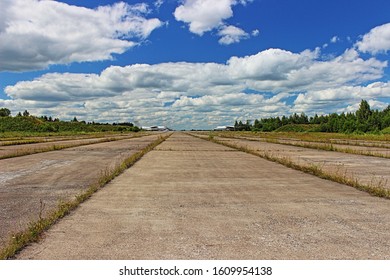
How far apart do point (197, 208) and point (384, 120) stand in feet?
401

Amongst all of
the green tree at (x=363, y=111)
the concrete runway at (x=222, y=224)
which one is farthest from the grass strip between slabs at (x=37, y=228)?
the green tree at (x=363, y=111)

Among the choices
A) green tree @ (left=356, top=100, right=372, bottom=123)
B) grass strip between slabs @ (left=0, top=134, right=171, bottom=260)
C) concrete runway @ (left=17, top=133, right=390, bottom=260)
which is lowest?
concrete runway @ (left=17, top=133, right=390, bottom=260)

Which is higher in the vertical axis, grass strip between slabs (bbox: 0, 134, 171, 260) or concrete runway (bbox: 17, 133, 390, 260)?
grass strip between slabs (bbox: 0, 134, 171, 260)

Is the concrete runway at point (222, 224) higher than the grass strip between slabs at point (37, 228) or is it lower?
lower

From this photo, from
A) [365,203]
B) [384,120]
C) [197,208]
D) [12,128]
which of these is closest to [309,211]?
[365,203]

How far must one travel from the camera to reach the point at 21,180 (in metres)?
13.9

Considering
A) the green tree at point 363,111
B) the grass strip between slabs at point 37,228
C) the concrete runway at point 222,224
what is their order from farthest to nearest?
the green tree at point 363,111 → the concrete runway at point 222,224 → the grass strip between slabs at point 37,228

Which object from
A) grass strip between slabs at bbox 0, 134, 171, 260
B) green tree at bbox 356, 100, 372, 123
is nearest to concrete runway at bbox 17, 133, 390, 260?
grass strip between slabs at bbox 0, 134, 171, 260

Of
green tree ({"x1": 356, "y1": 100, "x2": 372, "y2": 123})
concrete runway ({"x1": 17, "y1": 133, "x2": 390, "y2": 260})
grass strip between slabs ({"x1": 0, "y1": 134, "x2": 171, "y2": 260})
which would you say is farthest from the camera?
green tree ({"x1": 356, "y1": 100, "x2": 372, "y2": 123})

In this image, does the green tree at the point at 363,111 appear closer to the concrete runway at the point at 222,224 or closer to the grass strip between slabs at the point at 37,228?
the concrete runway at the point at 222,224

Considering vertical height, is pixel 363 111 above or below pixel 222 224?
above

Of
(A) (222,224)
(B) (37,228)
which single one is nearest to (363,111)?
(A) (222,224)

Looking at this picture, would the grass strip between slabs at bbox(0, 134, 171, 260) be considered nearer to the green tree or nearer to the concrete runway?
the concrete runway

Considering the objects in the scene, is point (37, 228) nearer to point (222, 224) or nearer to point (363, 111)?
point (222, 224)
